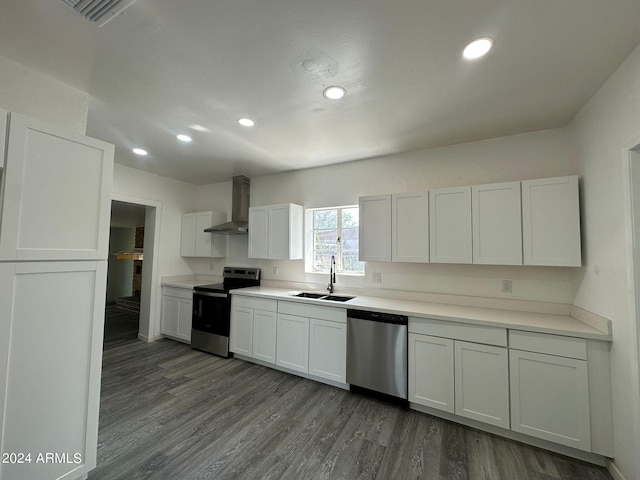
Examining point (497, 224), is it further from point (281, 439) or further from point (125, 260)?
point (125, 260)

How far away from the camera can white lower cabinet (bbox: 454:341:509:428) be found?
2.06 metres

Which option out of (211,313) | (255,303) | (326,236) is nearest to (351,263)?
(326,236)

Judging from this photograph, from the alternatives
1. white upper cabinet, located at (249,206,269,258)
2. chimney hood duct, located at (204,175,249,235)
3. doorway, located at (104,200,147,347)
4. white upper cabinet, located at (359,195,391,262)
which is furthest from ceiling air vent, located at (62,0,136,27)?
doorway, located at (104,200,147,347)

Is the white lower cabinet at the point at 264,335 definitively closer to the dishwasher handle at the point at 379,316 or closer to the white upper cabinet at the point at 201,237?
the dishwasher handle at the point at 379,316

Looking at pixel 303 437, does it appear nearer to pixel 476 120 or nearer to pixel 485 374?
pixel 485 374

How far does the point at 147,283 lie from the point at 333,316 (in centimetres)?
337

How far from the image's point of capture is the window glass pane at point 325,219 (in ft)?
12.3

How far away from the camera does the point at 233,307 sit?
3.59 m

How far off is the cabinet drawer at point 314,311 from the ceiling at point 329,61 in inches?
75.5

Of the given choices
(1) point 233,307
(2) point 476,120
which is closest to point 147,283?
(1) point 233,307

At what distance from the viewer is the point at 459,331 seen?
222 cm

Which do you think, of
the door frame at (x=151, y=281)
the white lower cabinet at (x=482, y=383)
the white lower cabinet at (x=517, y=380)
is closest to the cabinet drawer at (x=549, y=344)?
the white lower cabinet at (x=517, y=380)

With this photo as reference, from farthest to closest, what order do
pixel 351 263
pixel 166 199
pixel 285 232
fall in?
pixel 166 199, pixel 285 232, pixel 351 263

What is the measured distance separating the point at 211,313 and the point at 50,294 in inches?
94.2
